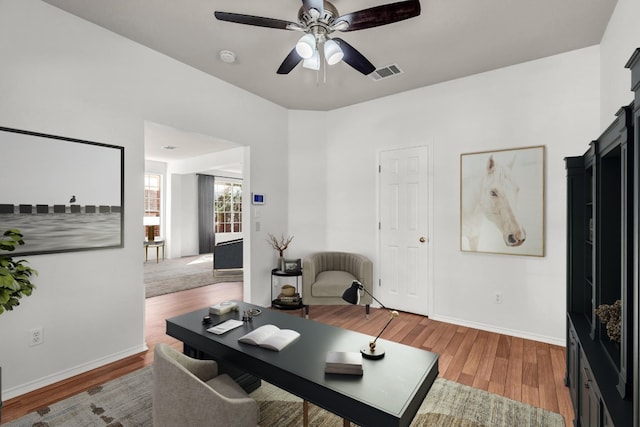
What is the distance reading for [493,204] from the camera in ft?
11.2

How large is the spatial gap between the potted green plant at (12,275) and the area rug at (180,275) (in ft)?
9.61

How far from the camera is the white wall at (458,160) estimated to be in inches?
122

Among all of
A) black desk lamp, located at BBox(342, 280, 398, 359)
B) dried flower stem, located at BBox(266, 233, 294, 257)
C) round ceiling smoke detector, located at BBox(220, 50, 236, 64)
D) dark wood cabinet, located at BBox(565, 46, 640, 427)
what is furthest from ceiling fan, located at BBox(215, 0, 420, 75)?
dried flower stem, located at BBox(266, 233, 294, 257)

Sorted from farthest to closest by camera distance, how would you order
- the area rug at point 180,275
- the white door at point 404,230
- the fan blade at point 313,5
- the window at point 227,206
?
the window at point 227,206, the area rug at point 180,275, the white door at point 404,230, the fan blade at point 313,5

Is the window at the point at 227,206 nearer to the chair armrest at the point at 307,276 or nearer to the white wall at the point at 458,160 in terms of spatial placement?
the white wall at the point at 458,160

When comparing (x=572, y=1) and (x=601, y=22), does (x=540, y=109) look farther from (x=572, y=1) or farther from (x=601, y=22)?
(x=572, y=1)

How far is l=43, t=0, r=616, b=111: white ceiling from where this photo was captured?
240cm

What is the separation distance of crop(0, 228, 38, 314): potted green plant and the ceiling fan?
198 centimetres

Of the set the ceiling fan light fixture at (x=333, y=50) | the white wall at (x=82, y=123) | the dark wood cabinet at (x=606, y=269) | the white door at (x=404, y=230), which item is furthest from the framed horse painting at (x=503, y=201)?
the white wall at (x=82, y=123)

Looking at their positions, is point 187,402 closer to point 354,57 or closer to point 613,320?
point 613,320

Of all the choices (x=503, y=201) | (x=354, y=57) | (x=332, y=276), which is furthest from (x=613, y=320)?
(x=332, y=276)

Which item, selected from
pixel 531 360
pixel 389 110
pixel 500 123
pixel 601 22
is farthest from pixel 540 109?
pixel 531 360

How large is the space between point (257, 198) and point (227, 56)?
5.83 ft

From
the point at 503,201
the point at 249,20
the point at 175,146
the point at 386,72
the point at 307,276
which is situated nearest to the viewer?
the point at 249,20
